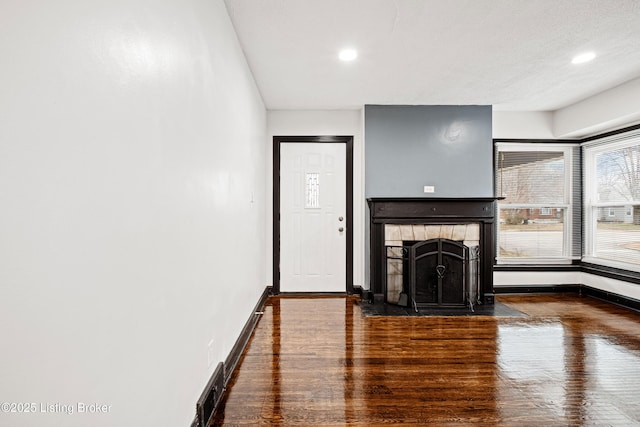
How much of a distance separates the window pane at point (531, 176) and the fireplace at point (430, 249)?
827 mm

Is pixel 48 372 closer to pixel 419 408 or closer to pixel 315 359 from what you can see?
pixel 419 408

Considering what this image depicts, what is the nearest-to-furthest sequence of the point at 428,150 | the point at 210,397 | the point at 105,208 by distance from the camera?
the point at 105,208, the point at 210,397, the point at 428,150

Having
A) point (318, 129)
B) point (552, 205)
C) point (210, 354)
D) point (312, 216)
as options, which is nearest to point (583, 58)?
point (552, 205)

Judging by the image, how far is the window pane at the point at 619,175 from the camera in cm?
402

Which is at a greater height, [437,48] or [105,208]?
[437,48]

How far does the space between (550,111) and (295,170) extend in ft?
11.7

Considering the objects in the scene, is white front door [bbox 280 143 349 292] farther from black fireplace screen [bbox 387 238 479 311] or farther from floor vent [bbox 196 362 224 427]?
floor vent [bbox 196 362 224 427]

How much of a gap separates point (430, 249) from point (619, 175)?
256 cm

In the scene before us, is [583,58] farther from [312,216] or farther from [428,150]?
[312,216]

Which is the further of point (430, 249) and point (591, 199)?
point (591, 199)

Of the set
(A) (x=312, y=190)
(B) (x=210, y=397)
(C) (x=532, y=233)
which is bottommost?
(B) (x=210, y=397)

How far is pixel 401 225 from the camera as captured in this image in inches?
162

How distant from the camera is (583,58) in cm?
303

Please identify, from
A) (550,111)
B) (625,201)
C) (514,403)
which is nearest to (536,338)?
(514,403)
